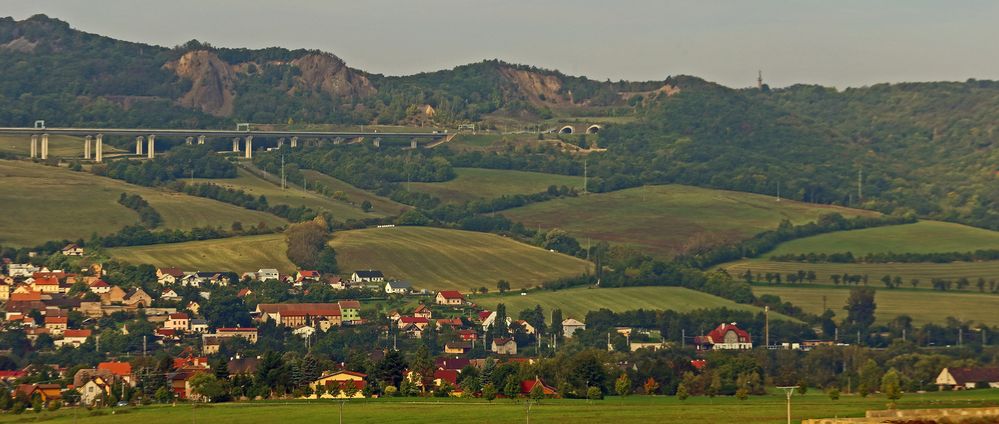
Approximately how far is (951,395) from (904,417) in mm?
45427

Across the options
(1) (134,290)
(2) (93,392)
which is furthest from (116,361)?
(1) (134,290)

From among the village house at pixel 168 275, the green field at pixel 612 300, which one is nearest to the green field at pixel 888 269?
the green field at pixel 612 300

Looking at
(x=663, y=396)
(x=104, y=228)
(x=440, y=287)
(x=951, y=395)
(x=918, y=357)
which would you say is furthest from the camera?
(x=104, y=228)

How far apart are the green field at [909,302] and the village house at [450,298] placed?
26.1 meters

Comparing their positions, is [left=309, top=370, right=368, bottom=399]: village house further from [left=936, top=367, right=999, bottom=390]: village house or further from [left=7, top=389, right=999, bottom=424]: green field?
[left=936, top=367, right=999, bottom=390]: village house

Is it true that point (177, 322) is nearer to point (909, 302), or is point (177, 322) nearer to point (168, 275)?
point (168, 275)

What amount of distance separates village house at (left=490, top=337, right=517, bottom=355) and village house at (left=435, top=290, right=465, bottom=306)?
16.3 meters

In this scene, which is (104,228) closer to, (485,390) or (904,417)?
(485,390)

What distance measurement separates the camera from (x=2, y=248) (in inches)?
6673

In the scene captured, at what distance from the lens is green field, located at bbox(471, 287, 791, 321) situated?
153m

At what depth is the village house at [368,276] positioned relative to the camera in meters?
166

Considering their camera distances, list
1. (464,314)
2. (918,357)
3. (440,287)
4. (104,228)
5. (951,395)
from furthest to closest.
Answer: (104,228)
(440,287)
(464,314)
(918,357)
(951,395)

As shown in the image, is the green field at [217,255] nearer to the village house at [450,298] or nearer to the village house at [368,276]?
the village house at [368,276]

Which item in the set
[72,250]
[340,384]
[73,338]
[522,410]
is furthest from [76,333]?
[522,410]
